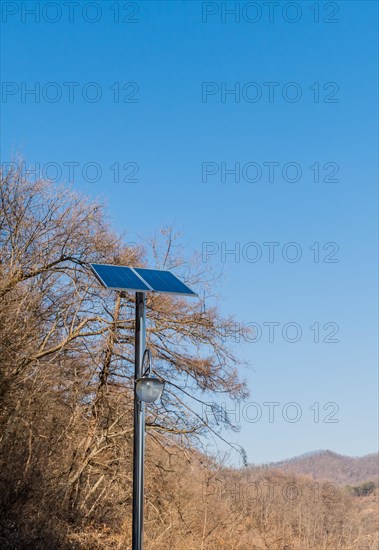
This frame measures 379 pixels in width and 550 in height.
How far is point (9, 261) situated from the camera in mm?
14445

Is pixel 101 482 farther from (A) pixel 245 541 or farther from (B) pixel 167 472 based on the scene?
(A) pixel 245 541

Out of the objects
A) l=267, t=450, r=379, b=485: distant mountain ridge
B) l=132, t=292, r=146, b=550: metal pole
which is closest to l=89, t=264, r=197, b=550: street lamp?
l=132, t=292, r=146, b=550: metal pole

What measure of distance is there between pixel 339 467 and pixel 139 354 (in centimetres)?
4133

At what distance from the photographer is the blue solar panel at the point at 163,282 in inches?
333

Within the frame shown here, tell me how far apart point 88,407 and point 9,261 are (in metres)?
3.24

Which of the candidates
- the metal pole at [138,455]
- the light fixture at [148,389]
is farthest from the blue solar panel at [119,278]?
the light fixture at [148,389]

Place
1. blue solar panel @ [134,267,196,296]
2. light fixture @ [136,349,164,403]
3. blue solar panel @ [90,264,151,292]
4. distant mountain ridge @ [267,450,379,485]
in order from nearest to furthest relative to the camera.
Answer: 1. light fixture @ [136,349,164,403]
2. blue solar panel @ [90,264,151,292]
3. blue solar panel @ [134,267,196,296]
4. distant mountain ridge @ [267,450,379,485]

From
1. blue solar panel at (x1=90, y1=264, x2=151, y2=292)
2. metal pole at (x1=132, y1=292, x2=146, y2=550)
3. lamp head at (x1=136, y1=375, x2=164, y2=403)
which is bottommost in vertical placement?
metal pole at (x1=132, y1=292, x2=146, y2=550)

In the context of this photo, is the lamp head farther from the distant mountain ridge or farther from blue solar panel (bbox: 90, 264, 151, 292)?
the distant mountain ridge

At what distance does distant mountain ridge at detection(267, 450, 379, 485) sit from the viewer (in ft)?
127

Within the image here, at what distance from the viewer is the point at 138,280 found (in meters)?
8.54

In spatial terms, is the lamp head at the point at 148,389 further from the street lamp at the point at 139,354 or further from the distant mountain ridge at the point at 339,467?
the distant mountain ridge at the point at 339,467

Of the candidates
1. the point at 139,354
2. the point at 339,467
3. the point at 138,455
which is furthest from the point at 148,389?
the point at 339,467

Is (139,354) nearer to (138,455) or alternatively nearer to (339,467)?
(138,455)
